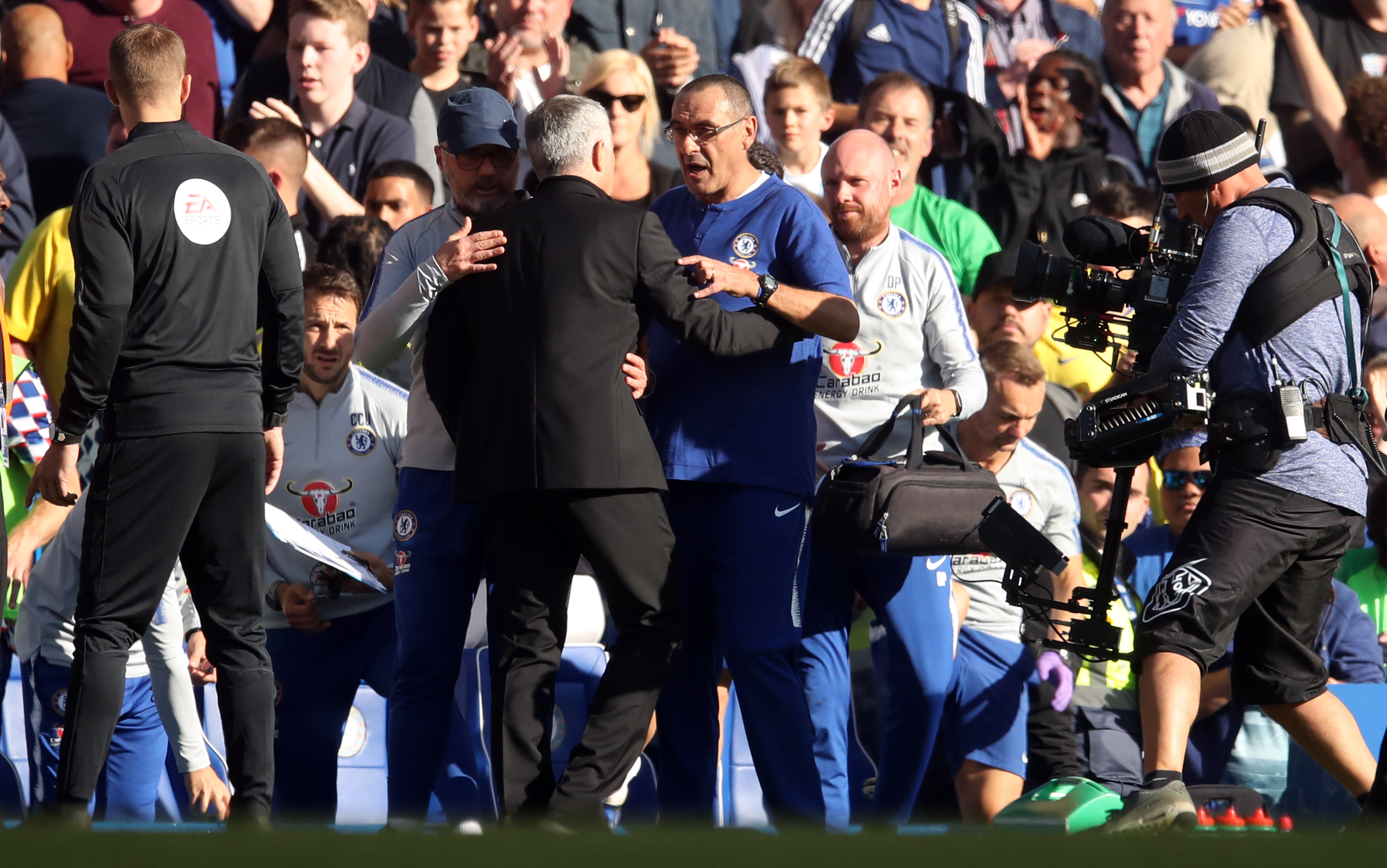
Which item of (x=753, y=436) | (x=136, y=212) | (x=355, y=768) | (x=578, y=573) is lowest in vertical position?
(x=355, y=768)

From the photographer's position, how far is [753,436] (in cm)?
494

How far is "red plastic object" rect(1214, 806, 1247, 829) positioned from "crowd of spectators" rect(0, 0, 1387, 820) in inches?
36.8

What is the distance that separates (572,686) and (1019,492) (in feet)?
6.08

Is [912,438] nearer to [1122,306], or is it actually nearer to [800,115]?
[1122,306]

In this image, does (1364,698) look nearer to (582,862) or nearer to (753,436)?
(753,436)

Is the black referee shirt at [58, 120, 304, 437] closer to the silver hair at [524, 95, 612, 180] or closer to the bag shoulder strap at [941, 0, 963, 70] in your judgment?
the silver hair at [524, 95, 612, 180]

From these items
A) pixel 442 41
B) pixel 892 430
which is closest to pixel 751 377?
pixel 892 430

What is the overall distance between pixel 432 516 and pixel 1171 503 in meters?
3.41

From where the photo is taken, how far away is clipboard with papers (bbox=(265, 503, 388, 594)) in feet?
17.4

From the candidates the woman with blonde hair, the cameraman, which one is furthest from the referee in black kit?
the woman with blonde hair

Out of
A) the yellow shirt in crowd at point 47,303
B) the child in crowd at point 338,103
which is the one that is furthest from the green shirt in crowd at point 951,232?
the yellow shirt in crowd at point 47,303

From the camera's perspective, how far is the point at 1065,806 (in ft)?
16.1

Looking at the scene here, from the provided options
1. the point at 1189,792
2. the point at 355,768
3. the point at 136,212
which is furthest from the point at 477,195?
the point at 1189,792

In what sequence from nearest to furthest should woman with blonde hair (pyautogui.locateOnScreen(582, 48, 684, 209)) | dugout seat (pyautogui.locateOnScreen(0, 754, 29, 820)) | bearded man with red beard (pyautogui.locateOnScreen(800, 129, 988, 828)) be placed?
bearded man with red beard (pyautogui.locateOnScreen(800, 129, 988, 828))
dugout seat (pyautogui.locateOnScreen(0, 754, 29, 820))
woman with blonde hair (pyautogui.locateOnScreen(582, 48, 684, 209))
